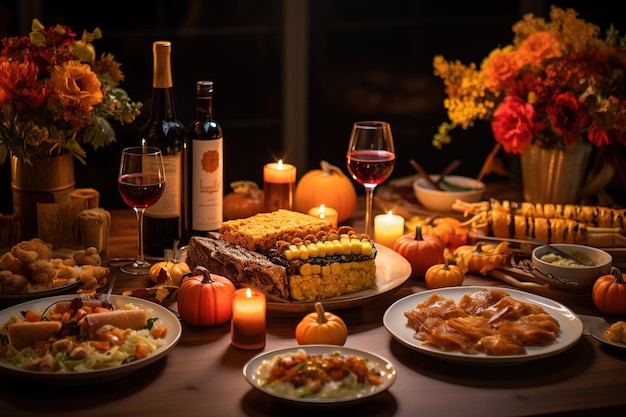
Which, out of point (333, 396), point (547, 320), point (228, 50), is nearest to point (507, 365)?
point (547, 320)

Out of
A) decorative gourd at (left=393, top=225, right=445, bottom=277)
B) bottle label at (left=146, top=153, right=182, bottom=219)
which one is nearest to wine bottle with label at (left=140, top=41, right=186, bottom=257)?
bottle label at (left=146, top=153, right=182, bottom=219)

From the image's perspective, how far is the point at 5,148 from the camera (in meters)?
2.20

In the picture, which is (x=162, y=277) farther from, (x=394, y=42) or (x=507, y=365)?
(x=394, y=42)

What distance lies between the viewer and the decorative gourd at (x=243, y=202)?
2.64 metres

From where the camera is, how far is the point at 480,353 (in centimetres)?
172

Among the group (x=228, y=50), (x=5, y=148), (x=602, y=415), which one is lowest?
(x=602, y=415)

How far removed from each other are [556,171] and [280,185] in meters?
0.82

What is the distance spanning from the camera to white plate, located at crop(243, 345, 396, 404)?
1505mm

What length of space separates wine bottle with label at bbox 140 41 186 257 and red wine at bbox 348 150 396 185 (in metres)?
0.42

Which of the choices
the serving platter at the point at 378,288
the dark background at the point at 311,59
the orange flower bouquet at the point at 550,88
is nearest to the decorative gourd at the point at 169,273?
the serving platter at the point at 378,288

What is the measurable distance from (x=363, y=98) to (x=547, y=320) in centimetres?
274

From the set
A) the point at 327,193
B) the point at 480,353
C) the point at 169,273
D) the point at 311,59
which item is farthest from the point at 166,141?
the point at 311,59

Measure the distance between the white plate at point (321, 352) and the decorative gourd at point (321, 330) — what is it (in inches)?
2.7

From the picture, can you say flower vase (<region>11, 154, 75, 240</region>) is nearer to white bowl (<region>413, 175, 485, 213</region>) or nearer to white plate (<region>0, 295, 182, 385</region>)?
white plate (<region>0, 295, 182, 385</region>)
